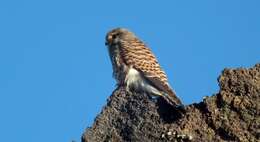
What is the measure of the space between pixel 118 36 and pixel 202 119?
563cm

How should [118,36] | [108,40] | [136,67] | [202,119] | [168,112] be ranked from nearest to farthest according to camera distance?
1. [202,119]
2. [168,112]
3. [136,67]
4. [108,40]
5. [118,36]

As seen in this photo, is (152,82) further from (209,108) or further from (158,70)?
(209,108)

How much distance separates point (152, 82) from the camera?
384 inches

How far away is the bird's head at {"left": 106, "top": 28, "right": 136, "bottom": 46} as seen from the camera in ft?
35.6

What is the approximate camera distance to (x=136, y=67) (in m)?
10.0

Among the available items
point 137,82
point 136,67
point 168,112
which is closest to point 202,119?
point 168,112

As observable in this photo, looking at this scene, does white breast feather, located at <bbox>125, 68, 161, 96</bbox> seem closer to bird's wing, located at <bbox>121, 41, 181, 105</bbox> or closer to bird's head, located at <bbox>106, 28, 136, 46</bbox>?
bird's wing, located at <bbox>121, 41, 181, 105</bbox>

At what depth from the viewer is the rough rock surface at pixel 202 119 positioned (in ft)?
17.9

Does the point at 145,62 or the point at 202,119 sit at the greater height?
the point at 145,62

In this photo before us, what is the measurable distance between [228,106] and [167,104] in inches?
24.4

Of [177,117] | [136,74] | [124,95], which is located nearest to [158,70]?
[136,74]

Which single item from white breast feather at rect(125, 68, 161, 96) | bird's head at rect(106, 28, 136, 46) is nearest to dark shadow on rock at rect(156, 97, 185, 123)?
white breast feather at rect(125, 68, 161, 96)

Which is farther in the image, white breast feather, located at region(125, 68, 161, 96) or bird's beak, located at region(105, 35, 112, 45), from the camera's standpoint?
bird's beak, located at region(105, 35, 112, 45)

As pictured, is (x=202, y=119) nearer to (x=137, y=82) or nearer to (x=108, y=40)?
(x=137, y=82)
